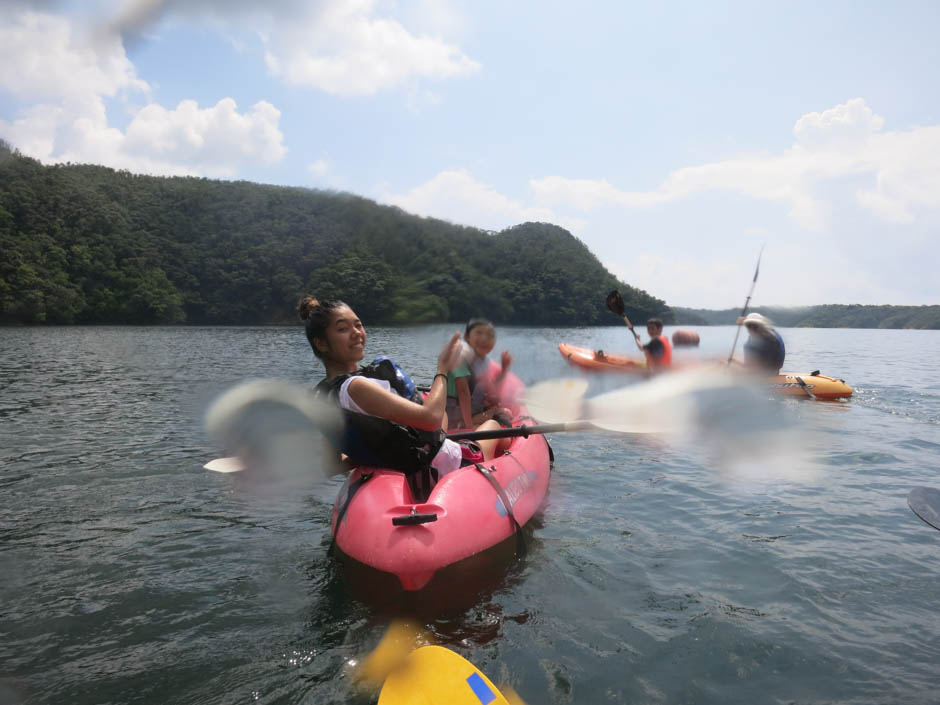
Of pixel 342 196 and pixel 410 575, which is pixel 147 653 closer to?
pixel 410 575

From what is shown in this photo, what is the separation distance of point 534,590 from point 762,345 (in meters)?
9.93

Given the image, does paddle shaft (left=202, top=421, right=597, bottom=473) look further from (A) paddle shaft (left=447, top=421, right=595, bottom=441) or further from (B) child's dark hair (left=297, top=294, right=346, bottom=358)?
(B) child's dark hair (left=297, top=294, right=346, bottom=358)

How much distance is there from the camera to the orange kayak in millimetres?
14183

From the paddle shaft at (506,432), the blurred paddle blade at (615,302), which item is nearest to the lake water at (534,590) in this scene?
the paddle shaft at (506,432)

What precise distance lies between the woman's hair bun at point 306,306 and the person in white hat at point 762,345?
1049 cm

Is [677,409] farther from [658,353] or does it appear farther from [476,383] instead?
[658,353]

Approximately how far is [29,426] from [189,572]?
7.39 meters

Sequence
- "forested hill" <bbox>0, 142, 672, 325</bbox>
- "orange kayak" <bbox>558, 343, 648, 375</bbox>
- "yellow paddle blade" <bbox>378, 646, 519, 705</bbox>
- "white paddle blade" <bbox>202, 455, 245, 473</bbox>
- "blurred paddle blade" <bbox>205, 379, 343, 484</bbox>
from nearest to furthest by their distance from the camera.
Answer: "yellow paddle blade" <bbox>378, 646, 519, 705</bbox>
"blurred paddle blade" <bbox>205, 379, 343, 484</bbox>
"forested hill" <bbox>0, 142, 672, 325</bbox>
"white paddle blade" <bbox>202, 455, 245, 473</bbox>
"orange kayak" <bbox>558, 343, 648, 375</bbox>

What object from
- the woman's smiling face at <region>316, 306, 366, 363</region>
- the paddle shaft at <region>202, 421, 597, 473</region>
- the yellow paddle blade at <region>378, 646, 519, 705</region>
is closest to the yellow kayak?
the paddle shaft at <region>202, 421, 597, 473</region>

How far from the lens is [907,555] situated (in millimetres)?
4719

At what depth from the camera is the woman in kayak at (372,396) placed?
358 centimetres

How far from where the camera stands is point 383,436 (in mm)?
4039

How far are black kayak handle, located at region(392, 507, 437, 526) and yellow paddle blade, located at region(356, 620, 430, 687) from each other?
1.95 ft

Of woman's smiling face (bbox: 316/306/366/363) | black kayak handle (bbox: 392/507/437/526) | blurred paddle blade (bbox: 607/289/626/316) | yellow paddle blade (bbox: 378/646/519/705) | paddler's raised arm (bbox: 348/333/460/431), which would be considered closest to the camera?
yellow paddle blade (bbox: 378/646/519/705)
